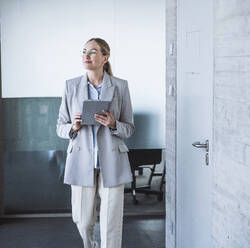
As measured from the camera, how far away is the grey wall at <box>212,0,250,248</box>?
3283 mm

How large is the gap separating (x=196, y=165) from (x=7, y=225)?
2.68 metres

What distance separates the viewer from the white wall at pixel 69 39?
6.55m

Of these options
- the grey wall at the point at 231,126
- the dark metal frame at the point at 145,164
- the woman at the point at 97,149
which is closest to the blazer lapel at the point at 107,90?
the woman at the point at 97,149

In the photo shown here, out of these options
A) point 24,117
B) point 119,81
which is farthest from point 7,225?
point 119,81

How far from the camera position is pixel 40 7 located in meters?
6.55

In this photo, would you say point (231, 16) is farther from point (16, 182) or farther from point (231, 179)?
point (16, 182)

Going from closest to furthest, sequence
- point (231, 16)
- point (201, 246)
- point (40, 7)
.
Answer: point (231, 16) < point (201, 246) < point (40, 7)

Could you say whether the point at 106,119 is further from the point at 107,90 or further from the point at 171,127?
the point at 171,127

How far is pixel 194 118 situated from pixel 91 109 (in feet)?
2.36

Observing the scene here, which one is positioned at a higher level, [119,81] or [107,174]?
[119,81]

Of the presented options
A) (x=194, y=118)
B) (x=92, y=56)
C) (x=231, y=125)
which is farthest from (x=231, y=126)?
(x=92, y=56)

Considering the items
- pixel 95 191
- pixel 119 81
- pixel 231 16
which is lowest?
pixel 95 191

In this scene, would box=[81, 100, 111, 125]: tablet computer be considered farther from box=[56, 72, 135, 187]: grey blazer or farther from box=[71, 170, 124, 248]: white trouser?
box=[71, 170, 124, 248]: white trouser

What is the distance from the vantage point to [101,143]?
4598mm
